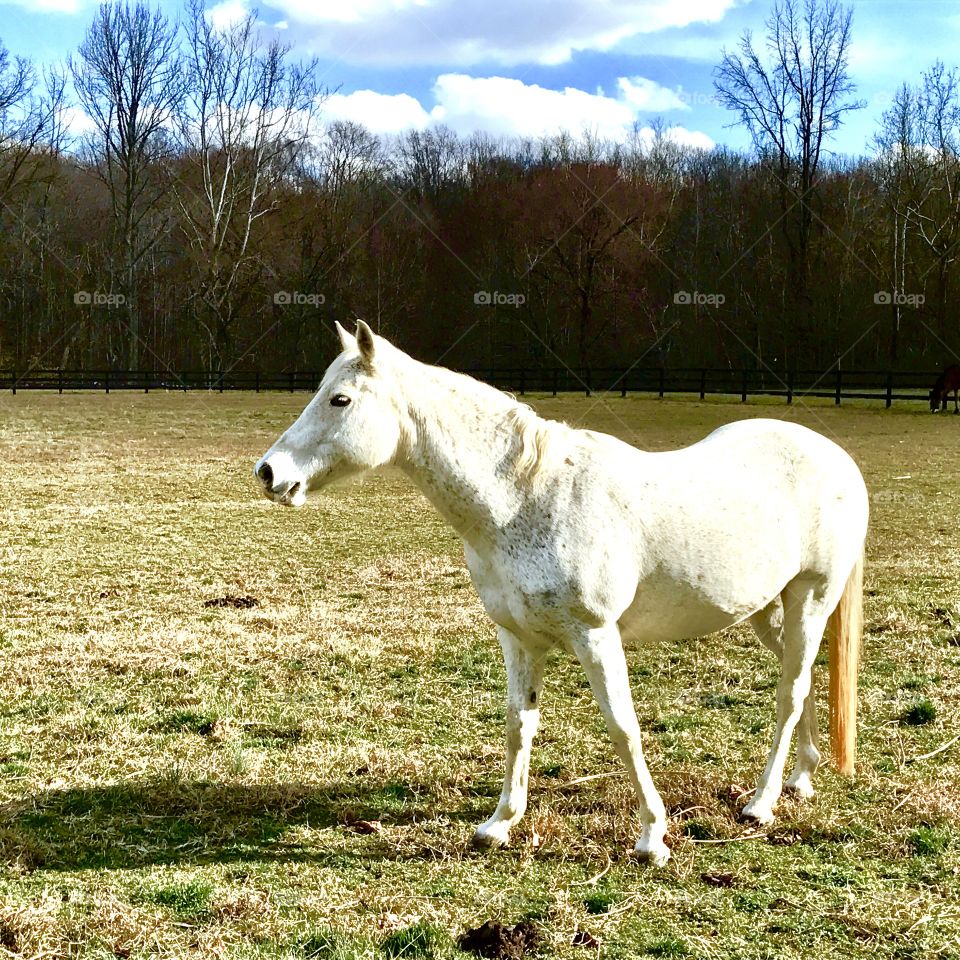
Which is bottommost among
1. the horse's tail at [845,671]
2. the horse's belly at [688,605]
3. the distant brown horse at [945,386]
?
the horse's tail at [845,671]

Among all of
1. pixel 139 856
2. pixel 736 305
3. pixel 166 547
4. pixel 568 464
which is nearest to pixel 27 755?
pixel 139 856

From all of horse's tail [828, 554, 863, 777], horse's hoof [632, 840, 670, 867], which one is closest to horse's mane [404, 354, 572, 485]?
horse's hoof [632, 840, 670, 867]

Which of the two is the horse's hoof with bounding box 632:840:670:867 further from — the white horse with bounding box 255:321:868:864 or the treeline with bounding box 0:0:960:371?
the treeline with bounding box 0:0:960:371

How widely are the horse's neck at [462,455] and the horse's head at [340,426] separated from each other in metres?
0.15

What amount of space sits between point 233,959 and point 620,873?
1.32 metres

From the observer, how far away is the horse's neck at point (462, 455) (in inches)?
135

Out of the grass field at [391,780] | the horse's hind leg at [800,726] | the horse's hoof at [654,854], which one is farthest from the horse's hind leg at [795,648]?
the horse's hoof at [654,854]

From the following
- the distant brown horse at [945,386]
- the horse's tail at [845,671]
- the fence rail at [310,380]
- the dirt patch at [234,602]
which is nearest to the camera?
the horse's tail at [845,671]

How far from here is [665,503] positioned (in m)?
3.56

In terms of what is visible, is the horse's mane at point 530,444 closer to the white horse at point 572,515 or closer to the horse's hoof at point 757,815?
the white horse at point 572,515

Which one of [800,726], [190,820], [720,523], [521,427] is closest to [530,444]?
[521,427]

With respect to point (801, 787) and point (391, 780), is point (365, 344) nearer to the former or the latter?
point (391, 780)

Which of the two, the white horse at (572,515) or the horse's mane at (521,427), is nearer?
the white horse at (572,515)

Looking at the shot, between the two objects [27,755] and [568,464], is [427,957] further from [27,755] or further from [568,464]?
[27,755]
